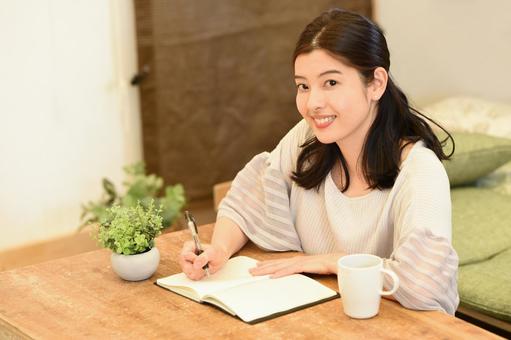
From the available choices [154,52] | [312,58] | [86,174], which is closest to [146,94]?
[154,52]

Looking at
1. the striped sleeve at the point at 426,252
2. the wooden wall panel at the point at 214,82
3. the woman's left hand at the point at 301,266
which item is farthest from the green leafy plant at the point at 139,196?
the striped sleeve at the point at 426,252

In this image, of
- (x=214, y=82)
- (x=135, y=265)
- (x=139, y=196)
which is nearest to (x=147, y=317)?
(x=135, y=265)

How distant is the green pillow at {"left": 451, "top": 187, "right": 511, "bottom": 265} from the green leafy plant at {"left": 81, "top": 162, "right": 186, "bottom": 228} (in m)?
1.18

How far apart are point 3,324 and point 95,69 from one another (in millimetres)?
2237

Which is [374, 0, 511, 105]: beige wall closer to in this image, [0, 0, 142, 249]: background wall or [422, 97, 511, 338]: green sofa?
[422, 97, 511, 338]: green sofa

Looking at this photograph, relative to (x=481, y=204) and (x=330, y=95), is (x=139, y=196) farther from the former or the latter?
(x=330, y=95)

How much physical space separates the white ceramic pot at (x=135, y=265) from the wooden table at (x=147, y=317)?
2cm

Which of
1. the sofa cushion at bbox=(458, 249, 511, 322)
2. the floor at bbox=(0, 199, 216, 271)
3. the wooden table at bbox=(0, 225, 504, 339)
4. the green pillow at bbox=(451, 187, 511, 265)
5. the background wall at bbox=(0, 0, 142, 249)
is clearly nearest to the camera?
the wooden table at bbox=(0, 225, 504, 339)

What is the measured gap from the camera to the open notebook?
160cm

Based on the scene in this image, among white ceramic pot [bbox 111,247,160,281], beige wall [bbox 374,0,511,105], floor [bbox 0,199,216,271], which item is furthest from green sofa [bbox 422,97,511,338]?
floor [bbox 0,199,216,271]

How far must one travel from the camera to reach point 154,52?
375 centimetres

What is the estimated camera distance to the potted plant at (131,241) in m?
1.77

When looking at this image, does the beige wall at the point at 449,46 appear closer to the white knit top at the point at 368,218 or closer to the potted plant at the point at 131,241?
the white knit top at the point at 368,218

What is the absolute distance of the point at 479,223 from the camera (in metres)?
2.78
